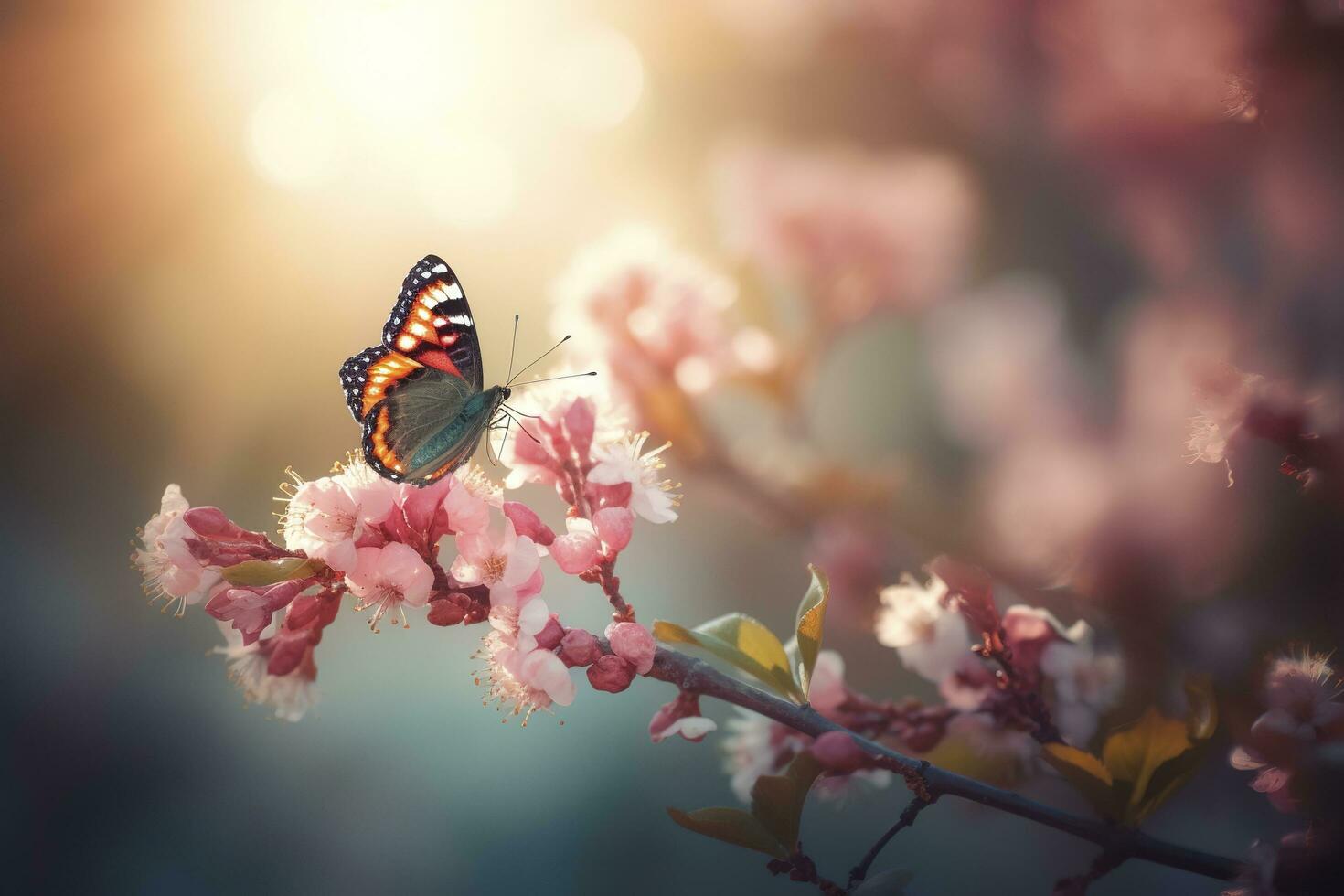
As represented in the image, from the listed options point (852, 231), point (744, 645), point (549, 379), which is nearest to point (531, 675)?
point (744, 645)

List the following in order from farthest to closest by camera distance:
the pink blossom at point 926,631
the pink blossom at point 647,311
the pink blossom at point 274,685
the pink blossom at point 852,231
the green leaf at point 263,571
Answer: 1. the pink blossom at point 852,231
2. the pink blossom at point 647,311
3. the pink blossom at point 926,631
4. the pink blossom at point 274,685
5. the green leaf at point 263,571

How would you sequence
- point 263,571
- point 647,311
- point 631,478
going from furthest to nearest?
1. point 647,311
2. point 631,478
3. point 263,571

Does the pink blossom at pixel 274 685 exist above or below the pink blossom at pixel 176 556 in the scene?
below

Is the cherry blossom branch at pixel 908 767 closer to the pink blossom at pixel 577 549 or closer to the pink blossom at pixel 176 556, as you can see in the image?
the pink blossom at pixel 577 549

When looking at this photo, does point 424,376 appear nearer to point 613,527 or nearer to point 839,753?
point 613,527

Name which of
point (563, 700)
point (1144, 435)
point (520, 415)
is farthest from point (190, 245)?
point (1144, 435)

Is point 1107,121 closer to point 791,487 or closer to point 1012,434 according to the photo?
point 1012,434

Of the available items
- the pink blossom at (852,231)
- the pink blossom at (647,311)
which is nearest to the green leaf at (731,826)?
the pink blossom at (647,311)

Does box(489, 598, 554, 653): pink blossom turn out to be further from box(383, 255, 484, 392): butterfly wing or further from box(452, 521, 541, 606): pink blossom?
box(383, 255, 484, 392): butterfly wing
